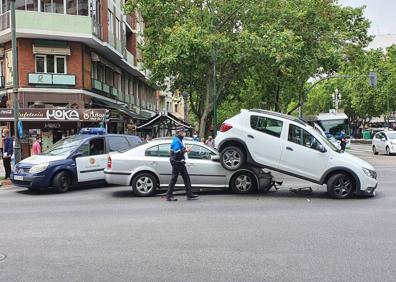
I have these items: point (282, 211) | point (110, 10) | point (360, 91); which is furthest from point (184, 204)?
point (360, 91)

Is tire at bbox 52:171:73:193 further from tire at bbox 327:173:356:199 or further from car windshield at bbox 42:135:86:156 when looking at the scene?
tire at bbox 327:173:356:199

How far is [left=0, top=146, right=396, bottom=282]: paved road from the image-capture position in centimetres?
590

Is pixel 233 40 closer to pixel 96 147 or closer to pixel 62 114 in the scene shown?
pixel 62 114

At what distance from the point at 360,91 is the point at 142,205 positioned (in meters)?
52.1

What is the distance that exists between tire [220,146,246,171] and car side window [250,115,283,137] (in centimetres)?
72

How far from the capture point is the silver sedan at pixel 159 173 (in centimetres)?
1271

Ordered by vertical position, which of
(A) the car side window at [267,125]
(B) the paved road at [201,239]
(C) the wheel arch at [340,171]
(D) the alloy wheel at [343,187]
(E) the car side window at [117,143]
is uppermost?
(A) the car side window at [267,125]

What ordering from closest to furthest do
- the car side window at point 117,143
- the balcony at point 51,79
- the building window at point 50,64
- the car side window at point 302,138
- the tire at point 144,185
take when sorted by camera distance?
1. the car side window at point 302,138
2. the tire at point 144,185
3. the car side window at point 117,143
4. the balcony at point 51,79
5. the building window at point 50,64

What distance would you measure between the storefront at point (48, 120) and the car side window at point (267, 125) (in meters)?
11.5

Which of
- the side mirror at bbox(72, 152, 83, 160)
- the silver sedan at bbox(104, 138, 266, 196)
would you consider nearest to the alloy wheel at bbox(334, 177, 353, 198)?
the silver sedan at bbox(104, 138, 266, 196)

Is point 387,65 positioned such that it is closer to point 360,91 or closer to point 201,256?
point 360,91

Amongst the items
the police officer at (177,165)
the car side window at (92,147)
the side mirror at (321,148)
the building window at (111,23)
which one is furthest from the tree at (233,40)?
the police officer at (177,165)

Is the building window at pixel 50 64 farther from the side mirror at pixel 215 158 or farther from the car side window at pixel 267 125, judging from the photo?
the car side window at pixel 267 125

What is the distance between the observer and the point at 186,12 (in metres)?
26.1
